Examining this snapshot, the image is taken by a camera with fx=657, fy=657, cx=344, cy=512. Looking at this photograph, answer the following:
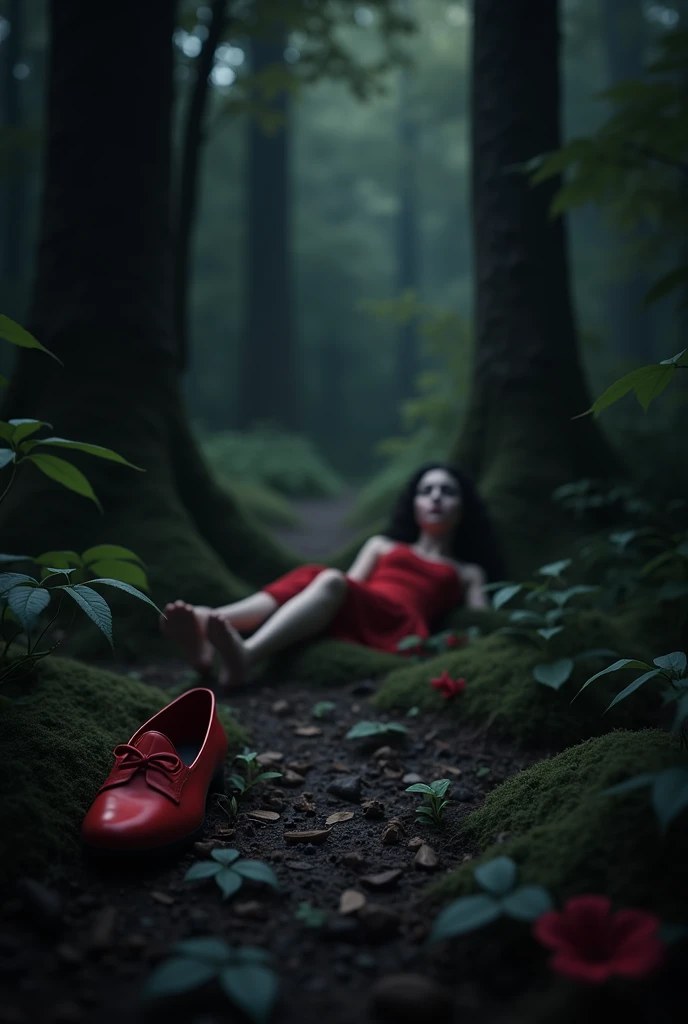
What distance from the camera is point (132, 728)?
221 cm

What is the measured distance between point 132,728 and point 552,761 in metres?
1.35

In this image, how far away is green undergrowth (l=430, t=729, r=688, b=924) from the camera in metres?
1.20

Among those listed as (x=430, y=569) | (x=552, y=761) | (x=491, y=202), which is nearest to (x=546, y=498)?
(x=430, y=569)

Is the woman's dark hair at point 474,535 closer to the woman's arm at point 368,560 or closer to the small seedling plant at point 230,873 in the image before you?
the woman's arm at point 368,560

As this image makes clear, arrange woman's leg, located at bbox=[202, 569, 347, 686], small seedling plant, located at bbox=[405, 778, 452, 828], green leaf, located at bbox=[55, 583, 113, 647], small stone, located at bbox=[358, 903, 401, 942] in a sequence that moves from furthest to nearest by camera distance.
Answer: woman's leg, located at bbox=[202, 569, 347, 686], small seedling plant, located at bbox=[405, 778, 452, 828], green leaf, located at bbox=[55, 583, 113, 647], small stone, located at bbox=[358, 903, 401, 942]

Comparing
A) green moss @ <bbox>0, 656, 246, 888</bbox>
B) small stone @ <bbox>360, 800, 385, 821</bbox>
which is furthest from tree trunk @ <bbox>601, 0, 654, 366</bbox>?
green moss @ <bbox>0, 656, 246, 888</bbox>

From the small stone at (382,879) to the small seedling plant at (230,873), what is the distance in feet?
0.76

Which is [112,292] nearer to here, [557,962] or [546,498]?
[546,498]

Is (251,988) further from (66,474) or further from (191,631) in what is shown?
(191,631)

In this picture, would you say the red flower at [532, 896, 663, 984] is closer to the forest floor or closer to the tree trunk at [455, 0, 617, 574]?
the forest floor

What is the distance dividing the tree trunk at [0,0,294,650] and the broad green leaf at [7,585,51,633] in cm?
216

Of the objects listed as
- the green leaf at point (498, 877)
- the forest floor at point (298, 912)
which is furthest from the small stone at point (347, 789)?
the green leaf at point (498, 877)

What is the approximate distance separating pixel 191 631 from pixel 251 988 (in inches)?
76.5

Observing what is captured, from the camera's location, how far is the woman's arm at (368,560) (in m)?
3.99
